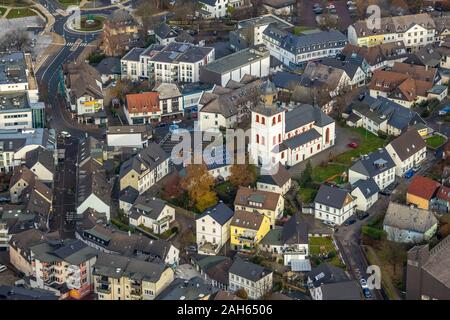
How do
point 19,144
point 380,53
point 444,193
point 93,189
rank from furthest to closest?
1. point 380,53
2. point 19,144
3. point 93,189
4. point 444,193

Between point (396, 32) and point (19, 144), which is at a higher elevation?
point (396, 32)

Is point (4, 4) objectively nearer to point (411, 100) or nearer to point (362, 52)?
point (362, 52)

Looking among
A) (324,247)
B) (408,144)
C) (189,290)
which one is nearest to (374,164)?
(408,144)

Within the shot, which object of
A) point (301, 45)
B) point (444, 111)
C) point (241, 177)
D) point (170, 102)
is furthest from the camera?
point (301, 45)

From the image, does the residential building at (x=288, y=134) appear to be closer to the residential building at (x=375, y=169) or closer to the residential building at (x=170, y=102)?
the residential building at (x=375, y=169)

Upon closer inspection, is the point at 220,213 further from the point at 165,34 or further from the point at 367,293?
the point at 165,34

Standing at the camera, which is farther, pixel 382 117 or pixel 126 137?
pixel 382 117

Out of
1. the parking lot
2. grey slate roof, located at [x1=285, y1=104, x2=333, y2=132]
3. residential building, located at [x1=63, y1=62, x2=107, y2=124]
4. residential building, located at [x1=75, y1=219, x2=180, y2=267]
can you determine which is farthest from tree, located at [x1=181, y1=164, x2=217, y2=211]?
the parking lot

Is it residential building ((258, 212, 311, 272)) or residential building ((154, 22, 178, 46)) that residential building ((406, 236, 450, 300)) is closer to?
residential building ((258, 212, 311, 272))
